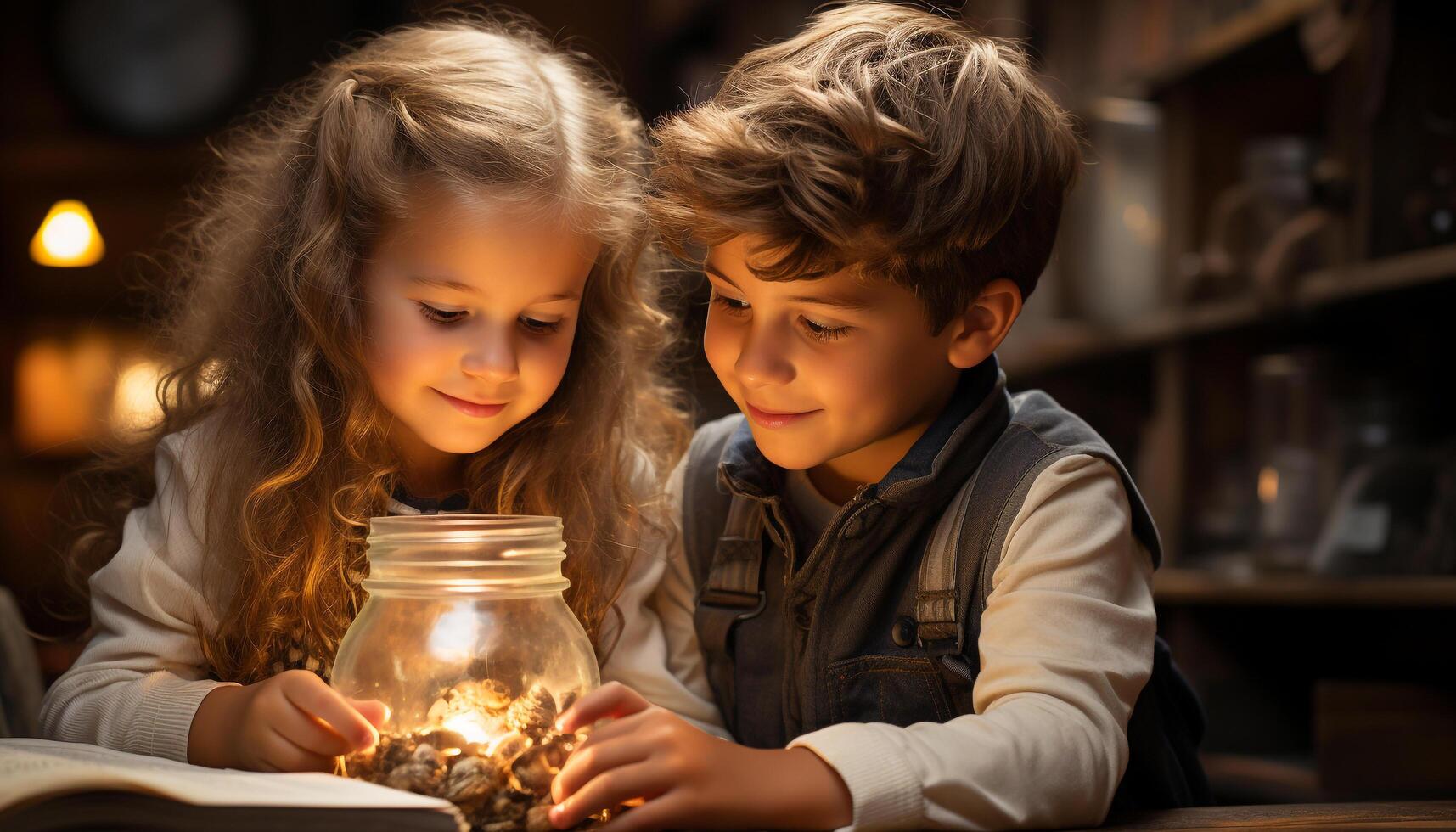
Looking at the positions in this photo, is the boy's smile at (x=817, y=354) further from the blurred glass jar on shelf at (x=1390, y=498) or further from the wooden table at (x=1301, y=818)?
the blurred glass jar on shelf at (x=1390, y=498)

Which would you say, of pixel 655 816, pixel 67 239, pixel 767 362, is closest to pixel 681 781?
pixel 655 816

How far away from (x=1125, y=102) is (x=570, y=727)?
1.97m

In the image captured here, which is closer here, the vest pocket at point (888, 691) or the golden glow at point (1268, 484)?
the vest pocket at point (888, 691)

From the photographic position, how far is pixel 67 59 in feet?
11.3

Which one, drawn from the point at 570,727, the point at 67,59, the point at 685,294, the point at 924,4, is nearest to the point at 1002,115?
the point at 924,4

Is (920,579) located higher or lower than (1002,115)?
lower

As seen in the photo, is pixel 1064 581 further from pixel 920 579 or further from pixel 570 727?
pixel 570 727

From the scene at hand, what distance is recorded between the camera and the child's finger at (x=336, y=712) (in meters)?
0.80

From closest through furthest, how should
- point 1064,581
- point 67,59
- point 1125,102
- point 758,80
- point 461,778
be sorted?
point 461,778 → point 1064,581 → point 758,80 → point 1125,102 → point 67,59

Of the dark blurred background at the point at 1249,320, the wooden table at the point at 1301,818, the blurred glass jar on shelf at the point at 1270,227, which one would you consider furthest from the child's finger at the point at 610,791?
the blurred glass jar on shelf at the point at 1270,227

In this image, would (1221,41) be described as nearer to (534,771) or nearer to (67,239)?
(534,771)

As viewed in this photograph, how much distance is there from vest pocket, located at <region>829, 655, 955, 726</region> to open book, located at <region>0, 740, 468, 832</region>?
0.45 metres

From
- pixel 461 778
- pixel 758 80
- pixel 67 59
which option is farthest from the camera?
pixel 67 59

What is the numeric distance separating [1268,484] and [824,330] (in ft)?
3.94
